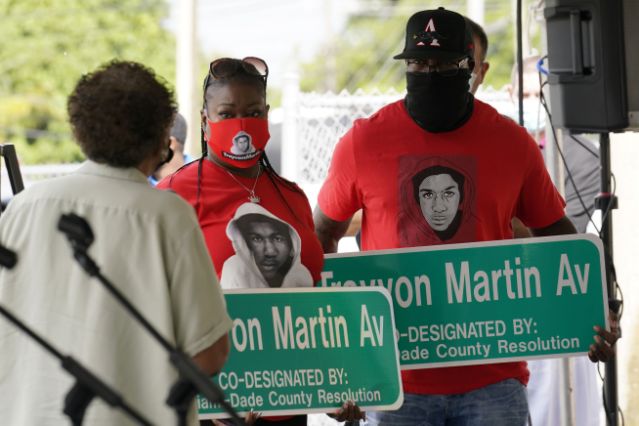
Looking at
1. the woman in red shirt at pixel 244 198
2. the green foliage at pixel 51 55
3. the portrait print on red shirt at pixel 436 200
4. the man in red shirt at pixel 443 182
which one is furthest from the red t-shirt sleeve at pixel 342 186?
the green foliage at pixel 51 55

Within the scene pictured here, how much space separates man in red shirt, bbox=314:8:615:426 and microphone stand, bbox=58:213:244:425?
167 cm

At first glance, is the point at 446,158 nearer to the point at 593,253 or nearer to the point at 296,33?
the point at 593,253

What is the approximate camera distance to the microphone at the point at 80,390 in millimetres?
2332

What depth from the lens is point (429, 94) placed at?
13.3 ft

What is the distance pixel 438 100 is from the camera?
159 inches

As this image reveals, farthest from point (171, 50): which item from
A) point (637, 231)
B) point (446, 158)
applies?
point (446, 158)

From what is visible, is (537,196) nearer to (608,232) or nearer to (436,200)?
(436,200)

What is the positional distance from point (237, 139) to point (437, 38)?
2.97 feet

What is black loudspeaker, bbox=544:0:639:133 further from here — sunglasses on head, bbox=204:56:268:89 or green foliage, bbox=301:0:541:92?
green foliage, bbox=301:0:541:92

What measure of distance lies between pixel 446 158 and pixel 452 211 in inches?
7.5

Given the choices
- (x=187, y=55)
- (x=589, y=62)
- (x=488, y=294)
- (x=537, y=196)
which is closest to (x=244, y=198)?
(x=488, y=294)

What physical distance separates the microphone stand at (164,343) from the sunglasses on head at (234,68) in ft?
4.45

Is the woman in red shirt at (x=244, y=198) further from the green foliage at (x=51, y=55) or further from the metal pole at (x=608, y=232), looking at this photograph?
the green foliage at (x=51, y=55)

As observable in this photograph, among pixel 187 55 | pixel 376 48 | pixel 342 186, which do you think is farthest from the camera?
pixel 376 48
